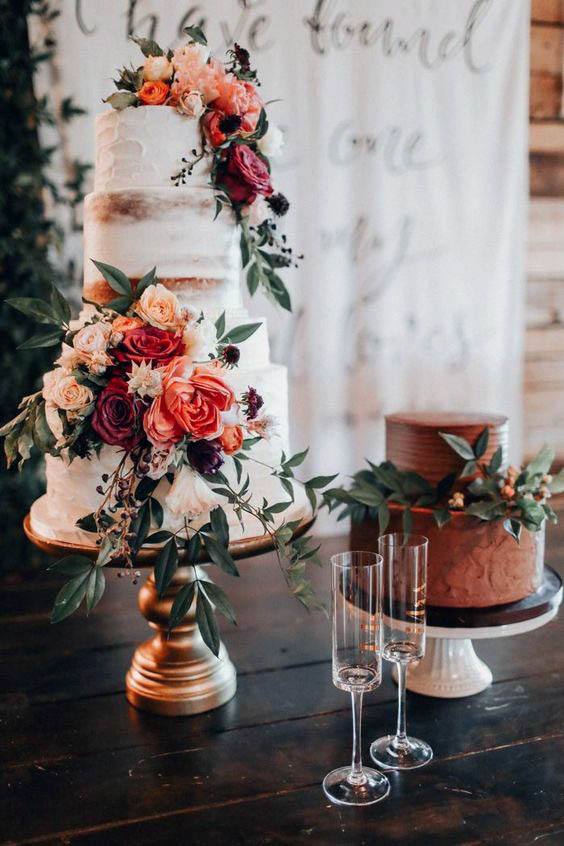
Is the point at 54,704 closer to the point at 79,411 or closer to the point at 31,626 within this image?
the point at 31,626

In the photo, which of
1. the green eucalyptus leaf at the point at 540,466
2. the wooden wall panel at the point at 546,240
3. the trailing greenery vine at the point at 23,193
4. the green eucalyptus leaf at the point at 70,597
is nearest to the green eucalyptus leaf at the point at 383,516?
the green eucalyptus leaf at the point at 540,466

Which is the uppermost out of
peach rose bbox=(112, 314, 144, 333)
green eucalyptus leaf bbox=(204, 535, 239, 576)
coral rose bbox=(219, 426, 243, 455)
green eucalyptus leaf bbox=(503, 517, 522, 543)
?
peach rose bbox=(112, 314, 144, 333)

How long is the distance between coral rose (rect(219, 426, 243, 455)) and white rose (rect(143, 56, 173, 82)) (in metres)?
0.57

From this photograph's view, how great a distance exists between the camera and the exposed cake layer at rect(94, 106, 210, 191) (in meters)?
1.17

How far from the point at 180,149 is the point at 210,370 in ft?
1.31

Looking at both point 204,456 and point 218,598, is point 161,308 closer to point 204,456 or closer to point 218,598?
point 204,456

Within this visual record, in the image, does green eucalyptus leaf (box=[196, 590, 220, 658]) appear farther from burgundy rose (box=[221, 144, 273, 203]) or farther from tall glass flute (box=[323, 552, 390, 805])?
burgundy rose (box=[221, 144, 273, 203])

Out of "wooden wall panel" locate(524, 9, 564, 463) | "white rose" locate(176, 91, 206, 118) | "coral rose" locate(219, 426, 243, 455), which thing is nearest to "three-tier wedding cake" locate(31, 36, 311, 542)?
"white rose" locate(176, 91, 206, 118)

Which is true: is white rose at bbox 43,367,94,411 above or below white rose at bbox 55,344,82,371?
below

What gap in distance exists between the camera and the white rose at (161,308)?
3.34 ft

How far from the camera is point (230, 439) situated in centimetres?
102

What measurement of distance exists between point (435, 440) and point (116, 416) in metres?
0.49

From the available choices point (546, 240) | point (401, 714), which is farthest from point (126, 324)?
point (546, 240)

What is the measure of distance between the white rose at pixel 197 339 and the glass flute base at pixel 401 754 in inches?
22.5
